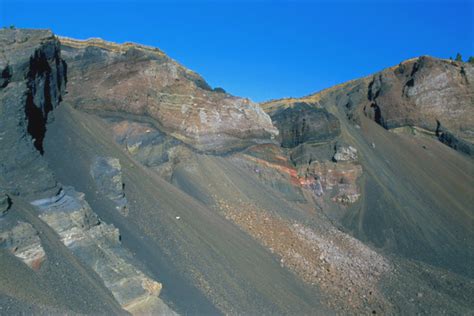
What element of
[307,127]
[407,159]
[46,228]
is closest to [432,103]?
[407,159]

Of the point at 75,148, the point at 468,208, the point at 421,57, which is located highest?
the point at 421,57

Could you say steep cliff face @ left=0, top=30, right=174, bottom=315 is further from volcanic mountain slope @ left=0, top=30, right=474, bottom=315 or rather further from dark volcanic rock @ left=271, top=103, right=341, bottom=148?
dark volcanic rock @ left=271, top=103, right=341, bottom=148

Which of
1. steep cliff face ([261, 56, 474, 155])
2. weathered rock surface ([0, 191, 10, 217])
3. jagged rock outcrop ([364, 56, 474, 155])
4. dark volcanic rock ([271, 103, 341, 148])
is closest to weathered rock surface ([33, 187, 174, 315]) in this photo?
weathered rock surface ([0, 191, 10, 217])

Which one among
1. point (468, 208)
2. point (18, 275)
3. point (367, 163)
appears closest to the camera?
point (18, 275)

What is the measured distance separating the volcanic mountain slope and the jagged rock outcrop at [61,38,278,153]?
75mm

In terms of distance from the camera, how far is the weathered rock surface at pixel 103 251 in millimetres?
11500

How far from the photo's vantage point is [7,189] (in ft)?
39.8

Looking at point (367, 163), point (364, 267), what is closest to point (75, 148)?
point (364, 267)

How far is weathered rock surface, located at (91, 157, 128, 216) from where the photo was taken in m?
15.4

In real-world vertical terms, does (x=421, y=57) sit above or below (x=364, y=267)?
above

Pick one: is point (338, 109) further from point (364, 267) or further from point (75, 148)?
point (75, 148)

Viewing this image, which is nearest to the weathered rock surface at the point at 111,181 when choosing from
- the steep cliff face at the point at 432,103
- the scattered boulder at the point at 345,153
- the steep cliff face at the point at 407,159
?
the steep cliff face at the point at 407,159

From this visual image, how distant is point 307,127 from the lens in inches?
1210

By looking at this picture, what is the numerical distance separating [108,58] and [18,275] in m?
15.3
